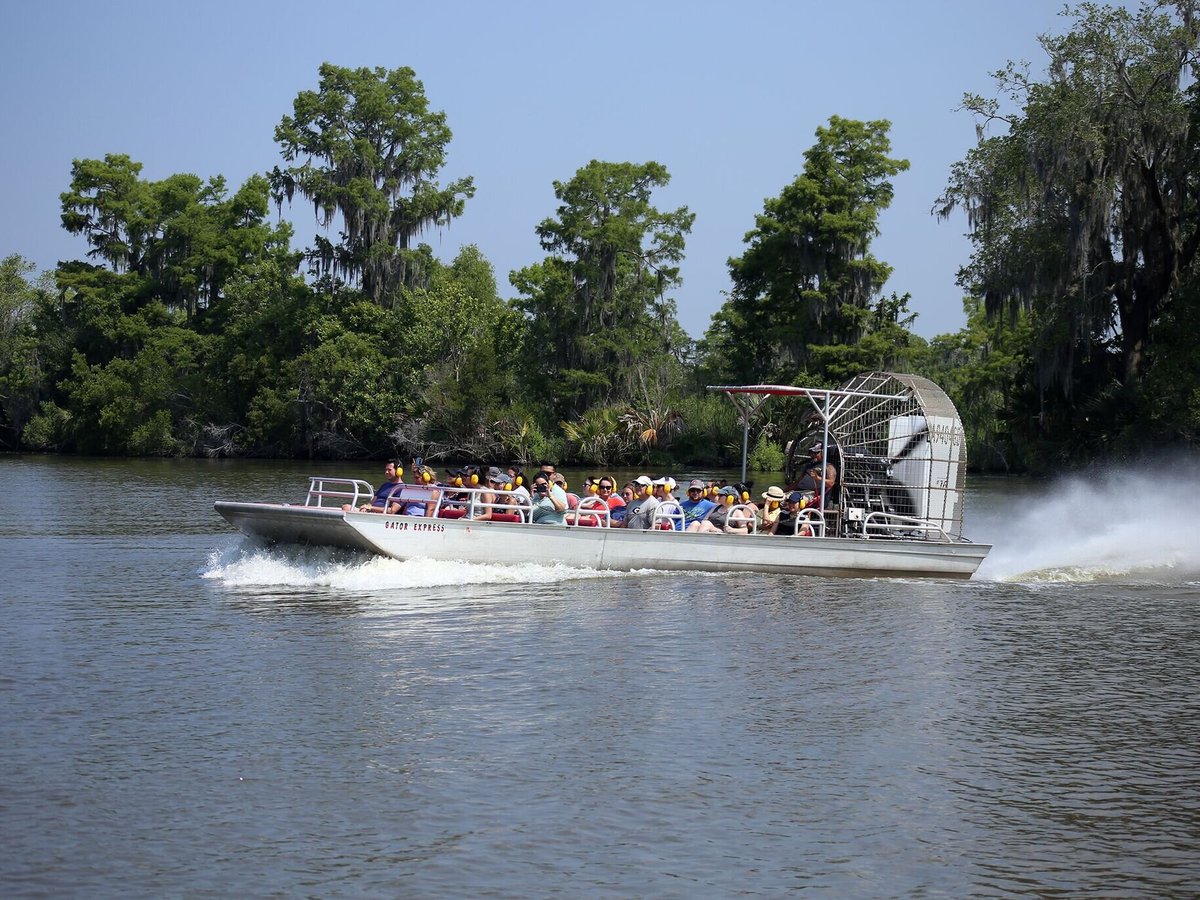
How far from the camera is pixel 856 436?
83.4 ft

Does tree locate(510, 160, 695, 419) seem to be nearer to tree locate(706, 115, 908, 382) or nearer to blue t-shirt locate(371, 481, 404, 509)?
tree locate(706, 115, 908, 382)

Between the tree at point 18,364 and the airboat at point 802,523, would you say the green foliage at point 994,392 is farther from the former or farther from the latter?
the tree at point 18,364

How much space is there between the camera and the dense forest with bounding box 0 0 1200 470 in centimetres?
4256

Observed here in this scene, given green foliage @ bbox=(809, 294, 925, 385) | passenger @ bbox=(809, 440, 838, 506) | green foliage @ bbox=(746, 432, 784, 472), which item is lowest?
passenger @ bbox=(809, 440, 838, 506)

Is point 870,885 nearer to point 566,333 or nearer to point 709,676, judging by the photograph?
point 709,676

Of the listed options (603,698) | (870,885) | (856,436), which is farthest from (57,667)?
(856,436)

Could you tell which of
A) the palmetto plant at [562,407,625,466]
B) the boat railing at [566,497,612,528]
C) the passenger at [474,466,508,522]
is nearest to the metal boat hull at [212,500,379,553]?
the passenger at [474,466,508,522]

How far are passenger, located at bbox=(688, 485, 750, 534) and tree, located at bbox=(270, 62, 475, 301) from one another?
48477 millimetres

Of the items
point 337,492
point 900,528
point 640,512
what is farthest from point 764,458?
point 337,492

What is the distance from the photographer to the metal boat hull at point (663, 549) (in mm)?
21109

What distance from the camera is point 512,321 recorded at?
70.6 metres

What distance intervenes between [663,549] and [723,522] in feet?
4.85

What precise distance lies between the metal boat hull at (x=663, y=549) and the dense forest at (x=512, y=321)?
2042 cm

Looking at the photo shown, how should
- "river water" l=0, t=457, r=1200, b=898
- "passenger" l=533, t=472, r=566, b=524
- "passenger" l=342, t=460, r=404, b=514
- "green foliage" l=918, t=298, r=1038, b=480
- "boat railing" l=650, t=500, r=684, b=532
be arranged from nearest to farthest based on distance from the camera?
"river water" l=0, t=457, r=1200, b=898 → "passenger" l=342, t=460, r=404, b=514 → "passenger" l=533, t=472, r=566, b=524 → "boat railing" l=650, t=500, r=684, b=532 → "green foliage" l=918, t=298, r=1038, b=480
